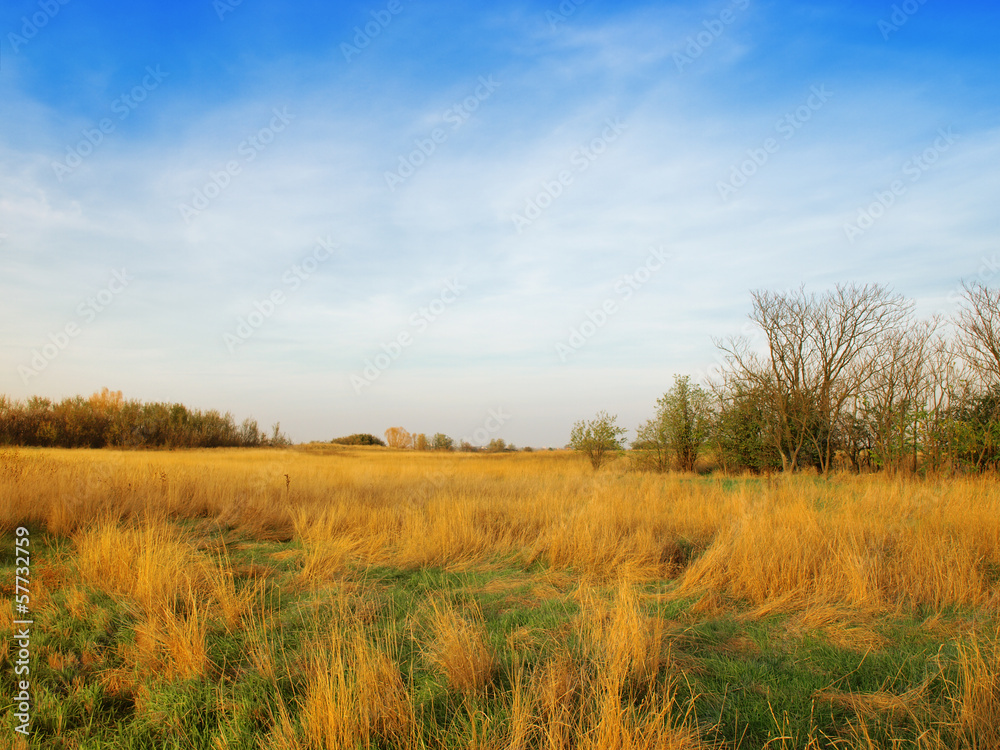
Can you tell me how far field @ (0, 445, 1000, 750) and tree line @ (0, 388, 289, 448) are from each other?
36.7 meters

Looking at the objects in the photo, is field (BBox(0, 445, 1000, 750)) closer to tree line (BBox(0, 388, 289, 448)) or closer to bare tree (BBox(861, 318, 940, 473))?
bare tree (BBox(861, 318, 940, 473))

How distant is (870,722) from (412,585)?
433 cm

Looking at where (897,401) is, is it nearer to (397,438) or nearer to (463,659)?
(463,659)

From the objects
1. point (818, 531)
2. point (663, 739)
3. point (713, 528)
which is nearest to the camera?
point (663, 739)

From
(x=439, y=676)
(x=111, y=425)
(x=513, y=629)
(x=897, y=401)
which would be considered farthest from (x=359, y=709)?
(x=111, y=425)

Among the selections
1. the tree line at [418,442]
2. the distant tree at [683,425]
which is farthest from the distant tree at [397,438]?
the distant tree at [683,425]

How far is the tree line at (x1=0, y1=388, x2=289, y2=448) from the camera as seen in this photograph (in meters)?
36.6

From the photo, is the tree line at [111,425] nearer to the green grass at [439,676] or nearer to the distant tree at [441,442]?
the distant tree at [441,442]

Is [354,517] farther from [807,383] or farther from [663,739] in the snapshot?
[807,383]

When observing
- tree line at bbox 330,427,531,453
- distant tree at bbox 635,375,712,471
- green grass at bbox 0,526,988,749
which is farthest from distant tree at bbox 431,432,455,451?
green grass at bbox 0,526,988,749

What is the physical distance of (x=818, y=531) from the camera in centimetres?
652

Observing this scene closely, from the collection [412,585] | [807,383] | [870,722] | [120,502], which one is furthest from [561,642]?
[807,383]

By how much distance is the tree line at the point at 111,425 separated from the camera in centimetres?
3656

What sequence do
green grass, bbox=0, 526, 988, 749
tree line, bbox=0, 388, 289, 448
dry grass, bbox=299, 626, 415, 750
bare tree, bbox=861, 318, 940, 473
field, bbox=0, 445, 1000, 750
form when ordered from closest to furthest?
1. dry grass, bbox=299, 626, 415, 750
2. field, bbox=0, 445, 1000, 750
3. green grass, bbox=0, 526, 988, 749
4. bare tree, bbox=861, 318, 940, 473
5. tree line, bbox=0, 388, 289, 448
